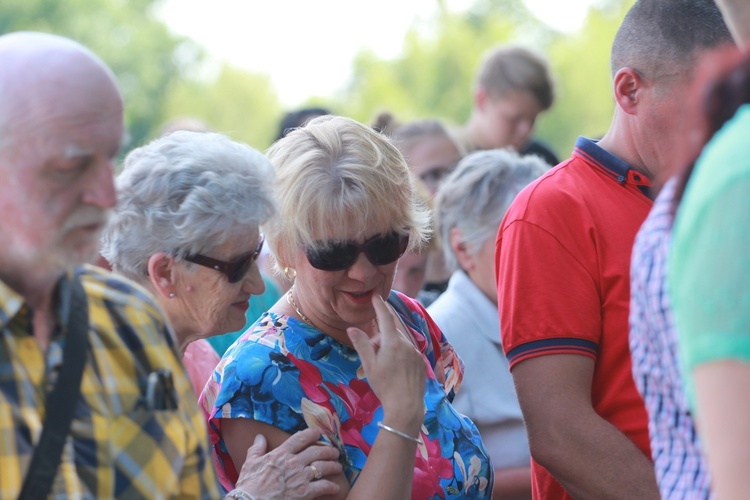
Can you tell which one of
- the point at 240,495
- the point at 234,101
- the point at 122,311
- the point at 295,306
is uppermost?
the point at 122,311

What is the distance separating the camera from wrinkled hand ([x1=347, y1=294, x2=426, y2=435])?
258 centimetres

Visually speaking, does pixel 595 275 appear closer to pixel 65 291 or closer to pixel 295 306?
pixel 295 306

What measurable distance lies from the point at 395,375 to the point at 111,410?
959 mm

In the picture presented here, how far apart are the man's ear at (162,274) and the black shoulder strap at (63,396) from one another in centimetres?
66

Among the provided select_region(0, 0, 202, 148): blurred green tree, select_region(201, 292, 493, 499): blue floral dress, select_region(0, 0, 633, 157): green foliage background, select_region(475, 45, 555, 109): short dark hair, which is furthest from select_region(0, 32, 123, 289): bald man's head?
select_region(0, 0, 202, 148): blurred green tree

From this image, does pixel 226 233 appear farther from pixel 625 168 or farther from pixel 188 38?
pixel 188 38

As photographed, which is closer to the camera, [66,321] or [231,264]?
[66,321]

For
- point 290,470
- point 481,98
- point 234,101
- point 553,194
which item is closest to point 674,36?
point 553,194

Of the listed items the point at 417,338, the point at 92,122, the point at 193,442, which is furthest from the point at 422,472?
the point at 92,122

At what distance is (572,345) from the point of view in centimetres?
271

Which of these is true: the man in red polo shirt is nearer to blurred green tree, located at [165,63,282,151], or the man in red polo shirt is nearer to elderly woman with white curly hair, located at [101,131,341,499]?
elderly woman with white curly hair, located at [101,131,341,499]

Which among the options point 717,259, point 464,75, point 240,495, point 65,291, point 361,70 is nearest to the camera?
point 717,259

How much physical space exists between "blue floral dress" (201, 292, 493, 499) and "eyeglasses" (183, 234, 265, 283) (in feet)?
0.67

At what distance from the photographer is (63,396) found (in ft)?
5.66
